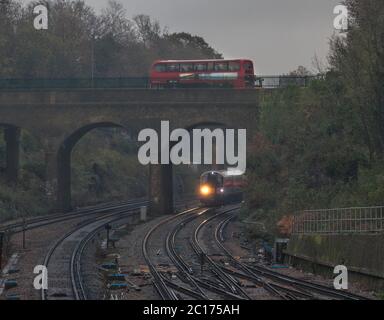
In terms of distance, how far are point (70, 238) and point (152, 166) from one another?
15439 millimetres

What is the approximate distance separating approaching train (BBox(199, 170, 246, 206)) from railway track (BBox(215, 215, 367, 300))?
29.2 meters

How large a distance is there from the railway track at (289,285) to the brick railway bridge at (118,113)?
889 inches

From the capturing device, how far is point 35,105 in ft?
190

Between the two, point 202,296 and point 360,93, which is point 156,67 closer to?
point 360,93

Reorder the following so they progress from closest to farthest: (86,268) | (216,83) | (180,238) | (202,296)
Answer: (202,296), (86,268), (180,238), (216,83)

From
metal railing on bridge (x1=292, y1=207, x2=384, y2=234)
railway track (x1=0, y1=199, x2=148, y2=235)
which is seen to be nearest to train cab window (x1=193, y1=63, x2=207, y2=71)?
railway track (x1=0, y1=199, x2=148, y2=235)

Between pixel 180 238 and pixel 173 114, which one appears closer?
pixel 180 238

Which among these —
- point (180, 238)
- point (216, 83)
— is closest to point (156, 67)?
point (216, 83)

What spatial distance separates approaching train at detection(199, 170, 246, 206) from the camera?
63.8 metres

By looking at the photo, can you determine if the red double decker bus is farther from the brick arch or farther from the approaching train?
the brick arch

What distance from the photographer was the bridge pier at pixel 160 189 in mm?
56594

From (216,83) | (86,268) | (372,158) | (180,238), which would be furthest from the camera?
(216,83)

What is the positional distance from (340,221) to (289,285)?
4.64m

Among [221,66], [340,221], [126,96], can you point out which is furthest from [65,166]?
[340,221]
